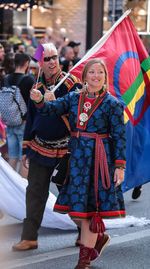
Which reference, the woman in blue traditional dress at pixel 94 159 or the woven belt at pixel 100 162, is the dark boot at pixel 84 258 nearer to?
the woman in blue traditional dress at pixel 94 159

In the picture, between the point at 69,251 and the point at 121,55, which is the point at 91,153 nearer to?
the point at 69,251

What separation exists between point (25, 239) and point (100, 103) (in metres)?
1.45

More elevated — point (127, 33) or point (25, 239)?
point (127, 33)

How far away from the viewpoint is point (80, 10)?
17.0m

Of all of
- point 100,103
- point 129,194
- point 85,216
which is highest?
point 100,103

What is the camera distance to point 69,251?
6801 millimetres

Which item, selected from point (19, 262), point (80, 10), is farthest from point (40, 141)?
point (80, 10)

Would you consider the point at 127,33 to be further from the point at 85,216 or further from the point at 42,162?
the point at 85,216

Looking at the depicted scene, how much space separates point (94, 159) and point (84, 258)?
758mm

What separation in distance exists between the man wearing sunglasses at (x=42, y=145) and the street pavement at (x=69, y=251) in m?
0.21

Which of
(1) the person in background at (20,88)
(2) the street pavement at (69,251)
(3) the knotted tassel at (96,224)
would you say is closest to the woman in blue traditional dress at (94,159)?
(3) the knotted tassel at (96,224)

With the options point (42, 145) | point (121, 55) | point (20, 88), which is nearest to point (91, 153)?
point (42, 145)

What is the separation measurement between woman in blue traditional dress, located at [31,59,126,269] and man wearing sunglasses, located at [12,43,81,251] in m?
0.54

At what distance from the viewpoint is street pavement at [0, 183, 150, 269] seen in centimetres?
633
